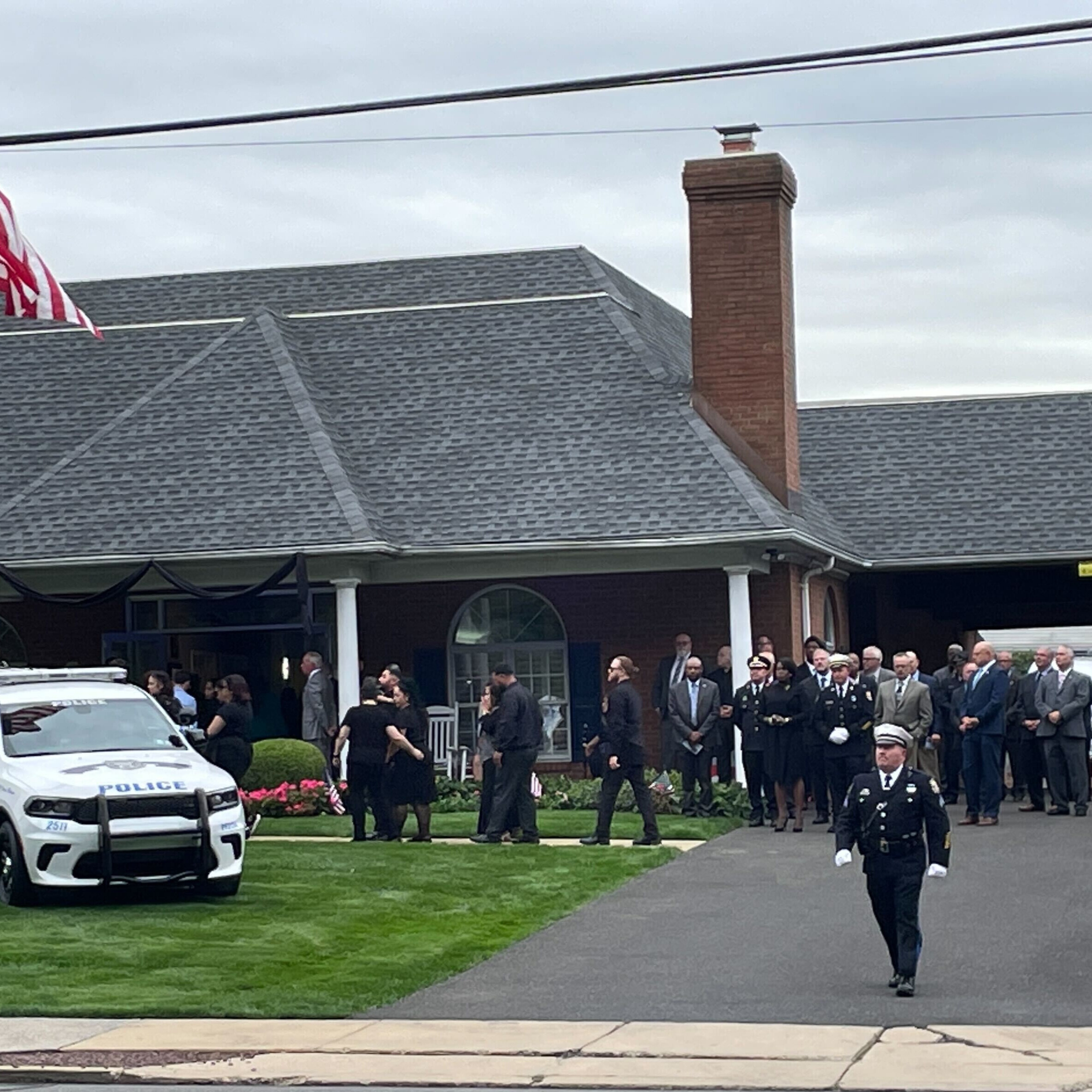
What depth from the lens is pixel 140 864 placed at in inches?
634

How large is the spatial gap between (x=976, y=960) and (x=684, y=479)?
13587 millimetres

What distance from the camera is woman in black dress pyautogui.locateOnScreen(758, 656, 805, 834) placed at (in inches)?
834

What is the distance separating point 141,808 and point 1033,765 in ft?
36.4

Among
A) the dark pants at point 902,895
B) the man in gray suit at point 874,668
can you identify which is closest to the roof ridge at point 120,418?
the man in gray suit at point 874,668

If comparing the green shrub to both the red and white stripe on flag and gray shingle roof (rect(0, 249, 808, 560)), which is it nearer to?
gray shingle roof (rect(0, 249, 808, 560))

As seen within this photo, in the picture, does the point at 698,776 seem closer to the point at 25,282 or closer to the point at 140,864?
the point at 140,864

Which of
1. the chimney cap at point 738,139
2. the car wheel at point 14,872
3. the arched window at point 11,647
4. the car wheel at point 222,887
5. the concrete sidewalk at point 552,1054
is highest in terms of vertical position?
the chimney cap at point 738,139

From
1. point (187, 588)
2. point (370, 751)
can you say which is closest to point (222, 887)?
point (370, 751)

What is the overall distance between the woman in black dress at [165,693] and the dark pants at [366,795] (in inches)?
73.9

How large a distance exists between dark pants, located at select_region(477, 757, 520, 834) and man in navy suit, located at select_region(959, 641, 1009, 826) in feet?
15.4

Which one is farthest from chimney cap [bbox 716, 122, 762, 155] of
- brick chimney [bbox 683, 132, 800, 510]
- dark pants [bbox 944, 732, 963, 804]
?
dark pants [bbox 944, 732, 963, 804]

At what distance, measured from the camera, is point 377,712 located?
794 inches

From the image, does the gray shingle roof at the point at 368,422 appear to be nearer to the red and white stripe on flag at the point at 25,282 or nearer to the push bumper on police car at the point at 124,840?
the red and white stripe on flag at the point at 25,282

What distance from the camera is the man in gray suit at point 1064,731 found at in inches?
872
